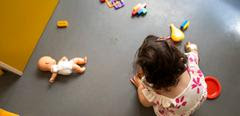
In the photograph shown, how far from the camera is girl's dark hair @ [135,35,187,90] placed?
2.52ft

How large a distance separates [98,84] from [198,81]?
19.9 inches

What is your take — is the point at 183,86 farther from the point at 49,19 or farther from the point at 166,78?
the point at 49,19

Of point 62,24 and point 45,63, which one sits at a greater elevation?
point 62,24

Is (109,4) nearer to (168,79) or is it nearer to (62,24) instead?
(62,24)

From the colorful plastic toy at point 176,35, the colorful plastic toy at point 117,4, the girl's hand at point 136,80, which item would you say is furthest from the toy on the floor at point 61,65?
the colorful plastic toy at point 176,35

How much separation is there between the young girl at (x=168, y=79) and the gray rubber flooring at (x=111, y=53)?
→ 168 millimetres

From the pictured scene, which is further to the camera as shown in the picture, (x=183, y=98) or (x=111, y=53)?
(x=111, y=53)

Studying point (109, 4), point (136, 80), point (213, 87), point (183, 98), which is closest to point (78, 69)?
point (136, 80)

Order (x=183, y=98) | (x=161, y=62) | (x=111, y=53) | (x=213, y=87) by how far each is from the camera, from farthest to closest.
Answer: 1. (x=111, y=53)
2. (x=213, y=87)
3. (x=183, y=98)
4. (x=161, y=62)

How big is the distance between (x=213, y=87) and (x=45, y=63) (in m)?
0.83

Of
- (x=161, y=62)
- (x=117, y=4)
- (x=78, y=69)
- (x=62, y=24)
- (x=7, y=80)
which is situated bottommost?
(x=7, y=80)

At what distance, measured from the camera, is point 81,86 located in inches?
49.3

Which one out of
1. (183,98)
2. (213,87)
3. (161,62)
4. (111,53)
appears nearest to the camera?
(161,62)

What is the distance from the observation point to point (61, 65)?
1242 millimetres
